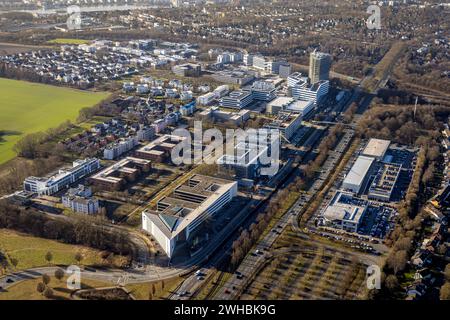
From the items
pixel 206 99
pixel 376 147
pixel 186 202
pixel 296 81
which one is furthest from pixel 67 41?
pixel 186 202

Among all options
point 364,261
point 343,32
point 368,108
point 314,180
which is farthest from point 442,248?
point 343,32

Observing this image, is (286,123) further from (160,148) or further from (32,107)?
(32,107)

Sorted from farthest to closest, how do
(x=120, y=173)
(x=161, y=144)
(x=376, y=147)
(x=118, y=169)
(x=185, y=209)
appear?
1. (x=376, y=147)
2. (x=161, y=144)
3. (x=118, y=169)
4. (x=120, y=173)
5. (x=185, y=209)

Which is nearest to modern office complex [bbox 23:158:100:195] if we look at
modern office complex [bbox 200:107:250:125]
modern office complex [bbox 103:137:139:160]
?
modern office complex [bbox 103:137:139:160]
